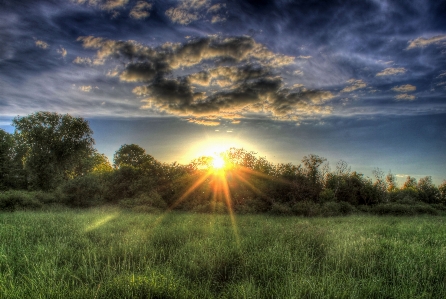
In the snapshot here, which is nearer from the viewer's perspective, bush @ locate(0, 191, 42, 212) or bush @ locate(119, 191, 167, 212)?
bush @ locate(0, 191, 42, 212)

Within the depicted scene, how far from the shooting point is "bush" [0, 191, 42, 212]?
63.2 ft

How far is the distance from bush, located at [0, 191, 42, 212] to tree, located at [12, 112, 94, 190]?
15.1 m

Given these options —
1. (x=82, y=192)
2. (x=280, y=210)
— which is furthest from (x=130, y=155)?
(x=280, y=210)

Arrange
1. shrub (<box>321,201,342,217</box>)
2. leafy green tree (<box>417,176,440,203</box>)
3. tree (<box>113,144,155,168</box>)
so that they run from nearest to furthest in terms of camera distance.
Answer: shrub (<box>321,201,342,217</box>)
leafy green tree (<box>417,176,440,203</box>)
tree (<box>113,144,155,168</box>)

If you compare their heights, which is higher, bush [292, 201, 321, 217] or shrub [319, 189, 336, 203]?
shrub [319, 189, 336, 203]

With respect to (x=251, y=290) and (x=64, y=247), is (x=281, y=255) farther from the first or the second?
(x=64, y=247)

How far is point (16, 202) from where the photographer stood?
20.0 meters

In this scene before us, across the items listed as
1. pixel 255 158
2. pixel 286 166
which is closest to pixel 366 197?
pixel 286 166

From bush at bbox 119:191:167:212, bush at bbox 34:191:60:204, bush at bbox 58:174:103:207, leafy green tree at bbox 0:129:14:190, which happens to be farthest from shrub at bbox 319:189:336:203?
leafy green tree at bbox 0:129:14:190

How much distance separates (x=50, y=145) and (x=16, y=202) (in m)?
19.5

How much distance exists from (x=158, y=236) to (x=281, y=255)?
4236 mm

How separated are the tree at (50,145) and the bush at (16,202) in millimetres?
15110

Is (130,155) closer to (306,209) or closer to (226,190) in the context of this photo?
(226,190)

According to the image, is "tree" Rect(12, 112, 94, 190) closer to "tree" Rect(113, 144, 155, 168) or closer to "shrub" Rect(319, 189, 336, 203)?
"tree" Rect(113, 144, 155, 168)
